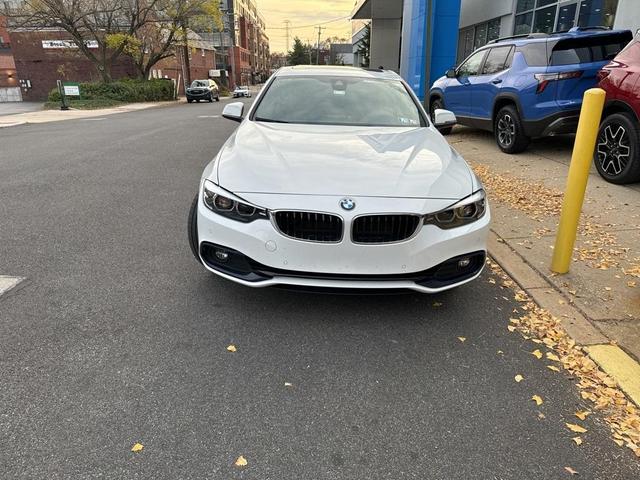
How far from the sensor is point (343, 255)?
9.88ft

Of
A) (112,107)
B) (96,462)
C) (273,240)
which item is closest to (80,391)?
(96,462)

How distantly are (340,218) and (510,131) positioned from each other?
22.1ft

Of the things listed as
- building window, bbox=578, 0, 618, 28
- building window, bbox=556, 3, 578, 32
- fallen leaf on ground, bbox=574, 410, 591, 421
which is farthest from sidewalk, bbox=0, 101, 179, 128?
fallen leaf on ground, bbox=574, 410, 591, 421

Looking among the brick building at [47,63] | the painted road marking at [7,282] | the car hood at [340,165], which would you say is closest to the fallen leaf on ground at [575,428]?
the car hood at [340,165]

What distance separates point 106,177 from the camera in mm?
7777

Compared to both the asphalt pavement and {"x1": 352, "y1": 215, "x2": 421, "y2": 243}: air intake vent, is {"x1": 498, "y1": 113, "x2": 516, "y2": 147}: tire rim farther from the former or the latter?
{"x1": 352, "y1": 215, "x2": 421, "y2": 243}: air intake vent

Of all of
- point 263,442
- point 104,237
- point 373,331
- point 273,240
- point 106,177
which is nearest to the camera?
point 263,442

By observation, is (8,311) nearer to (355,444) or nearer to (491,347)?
(355,444)

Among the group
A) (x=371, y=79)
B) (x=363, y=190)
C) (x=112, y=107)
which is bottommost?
(x=112, y=107)

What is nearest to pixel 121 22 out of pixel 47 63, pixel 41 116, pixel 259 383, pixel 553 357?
pixel 47 63

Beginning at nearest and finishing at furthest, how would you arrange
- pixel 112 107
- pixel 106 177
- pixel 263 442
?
1. pixel 263 442
2. pixel 106 177
3. pixel 112 107

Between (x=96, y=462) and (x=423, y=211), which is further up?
(x=423, y=211)

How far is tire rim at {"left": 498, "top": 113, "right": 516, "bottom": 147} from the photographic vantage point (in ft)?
28.0

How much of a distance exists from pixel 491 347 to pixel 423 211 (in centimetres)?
96
